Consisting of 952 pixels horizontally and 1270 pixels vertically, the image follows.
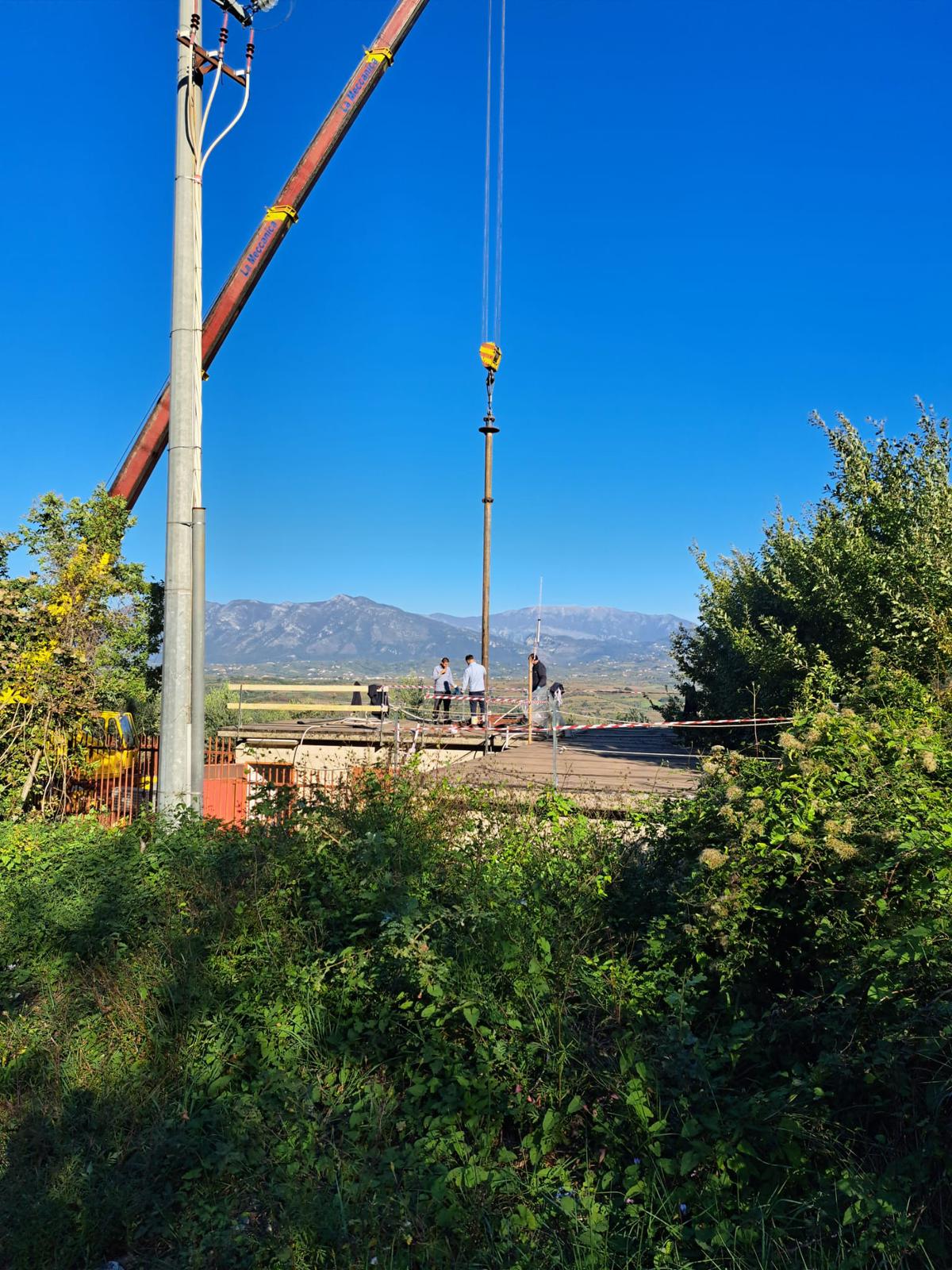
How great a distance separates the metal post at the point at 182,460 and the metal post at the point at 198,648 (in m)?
0.05

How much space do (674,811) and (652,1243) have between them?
2.83 m

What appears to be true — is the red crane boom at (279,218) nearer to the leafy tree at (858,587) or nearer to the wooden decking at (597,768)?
the wooden decking at (597,768)

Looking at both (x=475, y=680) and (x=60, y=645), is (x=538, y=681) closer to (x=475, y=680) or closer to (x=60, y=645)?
(x=475, y=680)

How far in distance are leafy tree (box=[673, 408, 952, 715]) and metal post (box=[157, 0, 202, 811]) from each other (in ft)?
22.9

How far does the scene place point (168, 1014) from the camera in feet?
16.5

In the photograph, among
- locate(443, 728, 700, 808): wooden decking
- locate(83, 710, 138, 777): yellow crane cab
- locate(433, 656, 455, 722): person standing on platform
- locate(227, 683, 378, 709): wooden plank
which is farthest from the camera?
locate(433, 656, 455, 722): person standing on platform

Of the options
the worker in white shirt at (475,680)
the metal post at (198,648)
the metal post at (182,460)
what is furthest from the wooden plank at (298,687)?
the metal post at (182,460)

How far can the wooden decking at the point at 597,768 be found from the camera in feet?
28.6

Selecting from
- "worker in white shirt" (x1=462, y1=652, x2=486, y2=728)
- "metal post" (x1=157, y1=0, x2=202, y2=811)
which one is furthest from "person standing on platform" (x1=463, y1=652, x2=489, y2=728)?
"metal post" (x1=157, y1=0, x2=202, y2=811)

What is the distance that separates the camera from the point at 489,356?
59.3 ft

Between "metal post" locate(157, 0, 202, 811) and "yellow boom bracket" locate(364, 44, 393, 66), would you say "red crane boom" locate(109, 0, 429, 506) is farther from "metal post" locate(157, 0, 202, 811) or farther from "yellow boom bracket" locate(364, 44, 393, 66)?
"metal post" locate(157, 0, 202, 811)

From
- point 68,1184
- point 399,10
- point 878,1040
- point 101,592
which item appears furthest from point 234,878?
point 399,10

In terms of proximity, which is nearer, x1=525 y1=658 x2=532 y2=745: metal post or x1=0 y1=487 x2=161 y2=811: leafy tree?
x1=0 y1=487 x2=161 y2=811: leafy tree

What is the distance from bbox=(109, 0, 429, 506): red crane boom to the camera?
1263 cm
